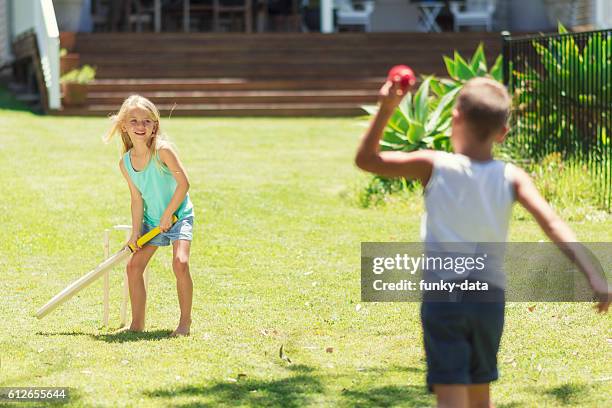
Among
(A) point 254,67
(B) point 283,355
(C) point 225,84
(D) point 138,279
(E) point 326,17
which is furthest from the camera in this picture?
(E) point 326,17

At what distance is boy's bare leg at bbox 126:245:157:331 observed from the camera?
6.31 metres

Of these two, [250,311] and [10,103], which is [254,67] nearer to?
[10,103]

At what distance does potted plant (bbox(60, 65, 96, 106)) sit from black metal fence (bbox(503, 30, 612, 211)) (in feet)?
24.5

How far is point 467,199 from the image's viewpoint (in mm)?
3662

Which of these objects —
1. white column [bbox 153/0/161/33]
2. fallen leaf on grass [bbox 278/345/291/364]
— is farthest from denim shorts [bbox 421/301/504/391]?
white column [bbox 153/0/161/33]

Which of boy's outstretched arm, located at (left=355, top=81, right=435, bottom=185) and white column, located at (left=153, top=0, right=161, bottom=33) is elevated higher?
white column, located at (left=153, top=0, right=161, bottom=33)

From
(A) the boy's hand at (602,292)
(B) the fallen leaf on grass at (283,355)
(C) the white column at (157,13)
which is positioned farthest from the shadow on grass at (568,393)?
(C) the white column at (157,13)

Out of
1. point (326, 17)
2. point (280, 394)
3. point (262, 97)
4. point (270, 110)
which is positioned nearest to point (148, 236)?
point (280, 394)

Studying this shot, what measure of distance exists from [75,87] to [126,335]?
11817mm

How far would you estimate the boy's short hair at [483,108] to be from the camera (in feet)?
12.0

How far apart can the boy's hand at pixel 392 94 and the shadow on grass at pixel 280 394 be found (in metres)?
1.93

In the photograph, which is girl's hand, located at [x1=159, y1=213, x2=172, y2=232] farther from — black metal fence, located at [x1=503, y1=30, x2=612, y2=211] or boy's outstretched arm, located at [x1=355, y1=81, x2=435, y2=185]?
black metal fence, located at [x1=503, y1=30, x2=612, y2=211]

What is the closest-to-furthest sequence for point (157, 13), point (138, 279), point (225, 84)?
point (138, 279)
point (225, 84)
point (157, 13)

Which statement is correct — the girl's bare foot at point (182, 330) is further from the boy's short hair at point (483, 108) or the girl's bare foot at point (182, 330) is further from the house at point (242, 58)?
the house at point (242, 58)
